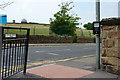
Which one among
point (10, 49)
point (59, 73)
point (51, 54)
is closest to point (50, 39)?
point (51, 54)

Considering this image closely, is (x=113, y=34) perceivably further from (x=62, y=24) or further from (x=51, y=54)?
(x=62, y=24)

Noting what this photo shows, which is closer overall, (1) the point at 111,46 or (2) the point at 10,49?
(2) the point at 10,49

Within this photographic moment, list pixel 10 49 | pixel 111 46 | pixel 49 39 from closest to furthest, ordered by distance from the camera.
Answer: pixel 10 49
pixel 111 46
pixel 49 39

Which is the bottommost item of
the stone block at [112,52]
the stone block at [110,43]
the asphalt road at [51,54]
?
the asphalt road at [51,54]

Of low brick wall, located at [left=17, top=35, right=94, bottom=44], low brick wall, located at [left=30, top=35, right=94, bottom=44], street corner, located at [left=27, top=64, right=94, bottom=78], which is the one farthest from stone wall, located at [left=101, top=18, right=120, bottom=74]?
low brick wall, located at [left=30, top=35, right=94, bottom=44]

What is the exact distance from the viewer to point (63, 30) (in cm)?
2966

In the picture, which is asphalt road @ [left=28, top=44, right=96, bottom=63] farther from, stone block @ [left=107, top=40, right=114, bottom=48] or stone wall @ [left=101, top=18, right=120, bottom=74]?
stone block @ [left=107, top=40, right=114, bottom=48]

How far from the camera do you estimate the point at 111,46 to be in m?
4.75

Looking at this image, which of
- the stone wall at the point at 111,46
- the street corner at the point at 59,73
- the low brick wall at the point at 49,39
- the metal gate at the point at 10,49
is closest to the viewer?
the metal gate at the point at 10,49

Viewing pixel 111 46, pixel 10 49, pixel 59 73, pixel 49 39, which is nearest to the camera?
pixel 10 49

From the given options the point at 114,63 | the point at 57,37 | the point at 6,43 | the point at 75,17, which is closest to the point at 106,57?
the point at 114,63

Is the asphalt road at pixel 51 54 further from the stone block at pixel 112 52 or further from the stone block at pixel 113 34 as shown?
the stone block at pixel 113 34

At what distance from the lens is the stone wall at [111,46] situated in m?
4.61

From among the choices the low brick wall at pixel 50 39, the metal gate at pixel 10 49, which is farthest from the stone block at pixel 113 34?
the low brick wall at pixel 50 39
